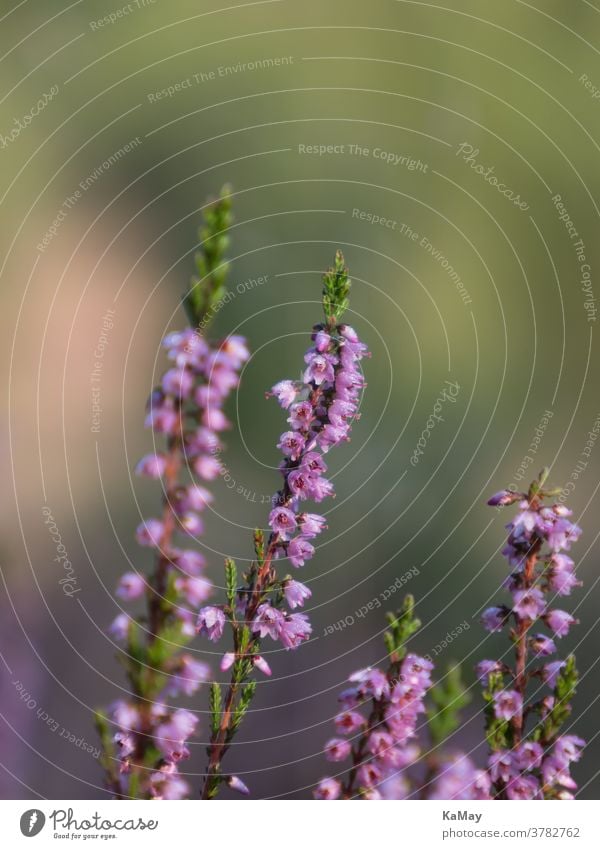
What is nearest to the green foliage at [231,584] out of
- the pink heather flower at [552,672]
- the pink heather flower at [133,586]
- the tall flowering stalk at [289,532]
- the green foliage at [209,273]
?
the tall flowering stalk at [289,532]

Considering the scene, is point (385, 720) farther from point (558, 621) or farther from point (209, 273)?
point (209, 273)

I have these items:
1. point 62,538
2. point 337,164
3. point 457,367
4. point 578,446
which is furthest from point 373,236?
point 62,538

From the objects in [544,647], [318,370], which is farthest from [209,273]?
[544,647]

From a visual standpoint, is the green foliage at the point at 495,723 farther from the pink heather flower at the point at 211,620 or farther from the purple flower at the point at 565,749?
the pink heather flower at the point at 211,620

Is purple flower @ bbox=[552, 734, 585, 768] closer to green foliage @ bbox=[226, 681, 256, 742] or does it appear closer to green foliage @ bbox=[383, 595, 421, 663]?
green foliage @ bbox=[383, 595, 421, 663]

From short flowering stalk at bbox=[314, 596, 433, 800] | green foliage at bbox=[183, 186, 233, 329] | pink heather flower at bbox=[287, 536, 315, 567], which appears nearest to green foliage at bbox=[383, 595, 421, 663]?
short flowering stalk at bbox=[314, 596, 433, 800]

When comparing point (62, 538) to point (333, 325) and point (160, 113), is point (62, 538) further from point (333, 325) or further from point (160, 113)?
point (333, 325)
